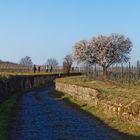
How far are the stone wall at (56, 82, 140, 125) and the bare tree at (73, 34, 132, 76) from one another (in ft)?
231

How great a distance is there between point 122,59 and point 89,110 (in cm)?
8223

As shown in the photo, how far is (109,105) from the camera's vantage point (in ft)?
79.7

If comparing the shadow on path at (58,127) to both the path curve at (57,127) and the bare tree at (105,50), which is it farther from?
the bare tree at (105,50)

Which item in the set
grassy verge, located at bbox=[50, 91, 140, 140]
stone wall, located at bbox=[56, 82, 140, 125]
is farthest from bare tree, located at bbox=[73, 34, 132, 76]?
grassy verge, located at bbox=[50, 91, 140, 140]

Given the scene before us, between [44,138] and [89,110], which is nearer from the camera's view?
[44,138]

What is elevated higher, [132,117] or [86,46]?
[86,46]

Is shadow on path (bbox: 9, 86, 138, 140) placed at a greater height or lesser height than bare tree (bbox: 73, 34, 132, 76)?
lesser

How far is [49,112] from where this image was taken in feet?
91.9

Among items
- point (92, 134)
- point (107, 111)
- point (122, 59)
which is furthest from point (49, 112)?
point (122, 59)

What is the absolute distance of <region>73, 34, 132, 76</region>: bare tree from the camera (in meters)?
109

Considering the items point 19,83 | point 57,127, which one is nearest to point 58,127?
point 57,127

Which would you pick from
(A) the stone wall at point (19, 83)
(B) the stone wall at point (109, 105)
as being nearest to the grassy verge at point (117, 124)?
(B) the stone wall at point (109, 105)

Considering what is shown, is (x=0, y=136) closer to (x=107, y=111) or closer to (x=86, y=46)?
(x=107, y=111)

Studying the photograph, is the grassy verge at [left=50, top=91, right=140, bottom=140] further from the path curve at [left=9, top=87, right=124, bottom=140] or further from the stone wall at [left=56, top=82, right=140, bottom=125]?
the path curve at [left=9, top=87, right=124, bottom=140]
